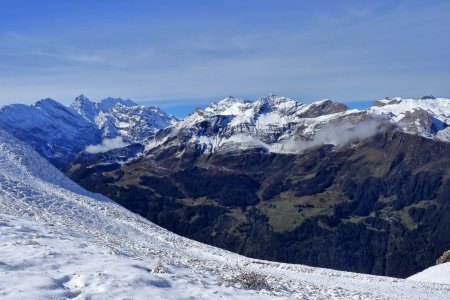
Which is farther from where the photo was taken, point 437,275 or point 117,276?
point 437,275

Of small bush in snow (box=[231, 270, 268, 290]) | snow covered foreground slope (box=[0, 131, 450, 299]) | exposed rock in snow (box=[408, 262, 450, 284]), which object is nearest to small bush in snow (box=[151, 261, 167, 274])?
snow covered foreground slope (box=[0, 131, 450, 299])

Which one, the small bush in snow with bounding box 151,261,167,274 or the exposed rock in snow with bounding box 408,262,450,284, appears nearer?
the small bush in snow with bounding box 151,261,167,274

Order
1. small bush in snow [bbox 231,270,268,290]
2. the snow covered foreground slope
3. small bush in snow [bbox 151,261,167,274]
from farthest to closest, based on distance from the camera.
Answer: small bush in snow [bbox 231,270,268,290]
small bush in snow [bbox 151,261,167,274]
the snow covered foreground slope

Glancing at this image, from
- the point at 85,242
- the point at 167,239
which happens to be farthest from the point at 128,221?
the point at 85,242

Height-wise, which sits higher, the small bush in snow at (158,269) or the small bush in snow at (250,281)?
the small bush in snow at (158,269)

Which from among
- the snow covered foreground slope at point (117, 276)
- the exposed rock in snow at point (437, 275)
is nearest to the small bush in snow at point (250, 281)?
Result: the snow covered foreground slope at point (117, 276)

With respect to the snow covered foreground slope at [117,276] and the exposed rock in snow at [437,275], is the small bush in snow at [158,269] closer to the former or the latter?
the snow covered foreground slope at [117,276]

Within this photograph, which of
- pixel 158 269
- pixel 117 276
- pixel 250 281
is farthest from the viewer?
pixel 250 281

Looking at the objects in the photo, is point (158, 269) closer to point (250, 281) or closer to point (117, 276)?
point (117, 276)

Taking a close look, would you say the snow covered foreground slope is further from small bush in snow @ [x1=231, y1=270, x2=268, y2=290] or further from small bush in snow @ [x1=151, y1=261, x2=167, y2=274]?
small bush in snow @ [x1=231, y1=270, x2=268, y2=290]

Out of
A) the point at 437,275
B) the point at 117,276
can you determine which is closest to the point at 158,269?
the point at 117,276

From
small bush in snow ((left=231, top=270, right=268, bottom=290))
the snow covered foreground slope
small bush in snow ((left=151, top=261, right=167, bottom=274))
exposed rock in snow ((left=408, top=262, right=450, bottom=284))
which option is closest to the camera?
the snow covered foreground slope

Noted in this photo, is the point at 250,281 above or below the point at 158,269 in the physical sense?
below

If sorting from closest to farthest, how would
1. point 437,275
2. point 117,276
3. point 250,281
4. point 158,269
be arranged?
point 117,276, point 158,269, point 250,281, point 437,275
